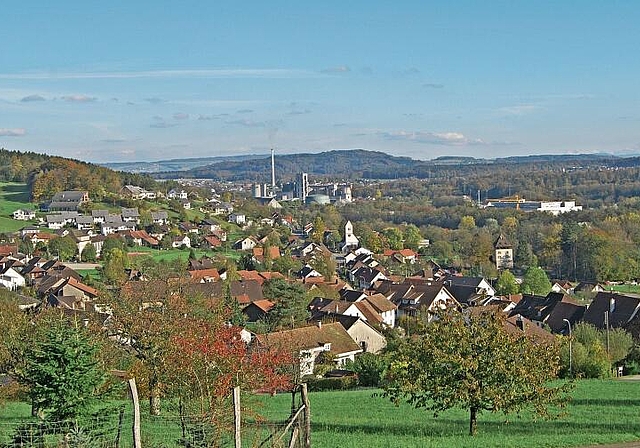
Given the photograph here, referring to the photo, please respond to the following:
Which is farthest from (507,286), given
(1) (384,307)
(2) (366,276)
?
(1) (384,307)

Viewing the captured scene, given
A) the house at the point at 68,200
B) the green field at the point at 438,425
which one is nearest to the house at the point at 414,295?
the green field at the point at 438,425

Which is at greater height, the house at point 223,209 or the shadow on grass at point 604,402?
the house at point 223,209

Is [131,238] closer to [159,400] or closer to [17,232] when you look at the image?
[17,232]

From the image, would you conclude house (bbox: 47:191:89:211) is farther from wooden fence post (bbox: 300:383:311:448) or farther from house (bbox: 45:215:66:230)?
wooden fence post (bbox: 300:383:311:448)

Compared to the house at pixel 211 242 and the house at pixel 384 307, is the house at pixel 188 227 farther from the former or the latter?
the house at pixel 384 307

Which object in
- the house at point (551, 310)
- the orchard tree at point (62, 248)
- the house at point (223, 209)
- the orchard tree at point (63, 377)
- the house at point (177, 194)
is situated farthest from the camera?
the house at point (177, 194)

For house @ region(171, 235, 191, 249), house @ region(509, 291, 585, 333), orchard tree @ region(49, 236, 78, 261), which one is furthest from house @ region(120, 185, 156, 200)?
house @ region(509, 291, 585, 333)

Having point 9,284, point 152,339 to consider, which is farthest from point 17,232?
point 152,339
